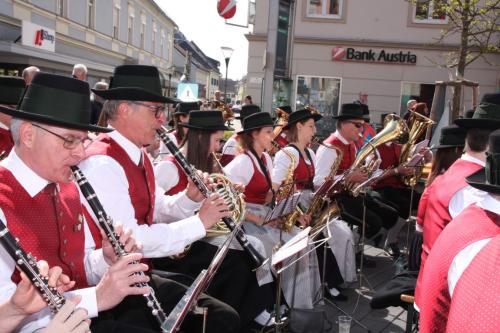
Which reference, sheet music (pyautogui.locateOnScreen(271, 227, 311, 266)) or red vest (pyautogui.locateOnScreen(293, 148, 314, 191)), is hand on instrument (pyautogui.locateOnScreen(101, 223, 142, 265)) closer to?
sheet music (pyautogui.locateOnScreen(271, 227, 311, 266))

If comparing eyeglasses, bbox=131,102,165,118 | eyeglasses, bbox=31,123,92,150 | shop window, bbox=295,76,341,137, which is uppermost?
shop window, bbox=295,76,341,137

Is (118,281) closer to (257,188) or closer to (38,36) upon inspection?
(257,188)

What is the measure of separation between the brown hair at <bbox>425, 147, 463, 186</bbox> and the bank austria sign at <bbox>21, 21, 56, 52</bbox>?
641 inches

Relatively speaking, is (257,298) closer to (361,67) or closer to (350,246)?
(350,246)

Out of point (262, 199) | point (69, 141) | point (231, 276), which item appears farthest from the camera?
point (262, 199)

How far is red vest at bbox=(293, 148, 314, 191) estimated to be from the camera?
5.90 meters

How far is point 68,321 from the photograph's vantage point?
69.3 inches

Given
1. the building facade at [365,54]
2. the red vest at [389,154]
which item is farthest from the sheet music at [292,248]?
the building facade at [365,54]

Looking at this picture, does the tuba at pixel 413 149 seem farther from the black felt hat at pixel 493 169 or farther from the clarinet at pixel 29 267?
the clarinet at pixel 29 267

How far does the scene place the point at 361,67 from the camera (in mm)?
18359

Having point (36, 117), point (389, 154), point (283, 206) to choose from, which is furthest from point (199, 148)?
point (389, 154)

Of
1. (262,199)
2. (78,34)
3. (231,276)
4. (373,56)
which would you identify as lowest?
(231,276)

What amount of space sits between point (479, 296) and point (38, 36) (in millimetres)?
19644

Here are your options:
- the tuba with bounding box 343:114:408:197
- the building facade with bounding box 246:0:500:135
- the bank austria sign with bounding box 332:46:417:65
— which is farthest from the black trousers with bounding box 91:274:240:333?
the bank austria sign with bounding box 332:46:417:65
